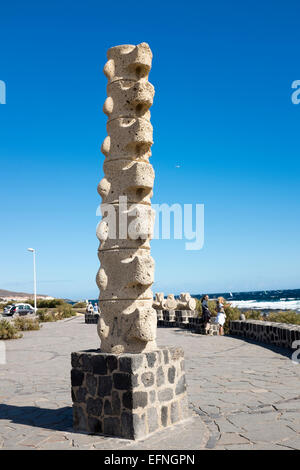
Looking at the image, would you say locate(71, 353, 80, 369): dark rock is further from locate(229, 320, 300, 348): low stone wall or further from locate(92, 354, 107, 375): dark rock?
locate(229, 320, 300, 348): low stone wall

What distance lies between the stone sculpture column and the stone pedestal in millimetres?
11

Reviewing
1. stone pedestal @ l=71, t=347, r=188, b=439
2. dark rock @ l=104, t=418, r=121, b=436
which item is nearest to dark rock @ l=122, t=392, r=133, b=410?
stone pedestal @ l=71, t=347, r=188, b=439

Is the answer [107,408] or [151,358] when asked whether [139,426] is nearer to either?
[107,408]

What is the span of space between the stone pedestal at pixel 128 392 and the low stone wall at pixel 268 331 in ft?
19.9

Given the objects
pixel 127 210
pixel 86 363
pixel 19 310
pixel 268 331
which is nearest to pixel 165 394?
pixel 86 363

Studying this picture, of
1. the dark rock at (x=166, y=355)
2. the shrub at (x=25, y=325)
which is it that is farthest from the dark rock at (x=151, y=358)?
the shrub at (x=25, y=325)

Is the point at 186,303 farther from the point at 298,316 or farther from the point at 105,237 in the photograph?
the point at 105,237

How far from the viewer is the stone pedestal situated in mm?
5082

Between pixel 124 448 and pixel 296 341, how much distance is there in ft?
23.4

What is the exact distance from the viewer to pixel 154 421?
5.24 meters

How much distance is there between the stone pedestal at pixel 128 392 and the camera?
508 cm

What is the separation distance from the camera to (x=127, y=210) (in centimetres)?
571

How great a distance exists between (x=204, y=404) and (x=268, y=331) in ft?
21.9
